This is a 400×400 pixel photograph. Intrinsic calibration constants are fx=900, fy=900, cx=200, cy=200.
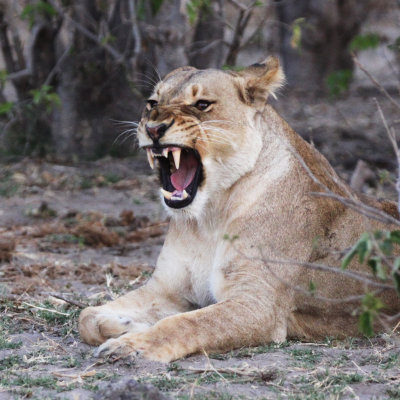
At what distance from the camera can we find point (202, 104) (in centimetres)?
410

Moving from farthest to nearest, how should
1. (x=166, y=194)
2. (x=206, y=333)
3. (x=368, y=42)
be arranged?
(x=368, y=42) < (x=166, y=194) < (x=206, y=333)

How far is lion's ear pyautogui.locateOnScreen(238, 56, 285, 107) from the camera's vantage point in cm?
420

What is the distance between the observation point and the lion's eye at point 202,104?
4094 millimetres

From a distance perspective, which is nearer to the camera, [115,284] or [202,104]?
[202,104]

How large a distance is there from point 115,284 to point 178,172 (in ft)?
4.65

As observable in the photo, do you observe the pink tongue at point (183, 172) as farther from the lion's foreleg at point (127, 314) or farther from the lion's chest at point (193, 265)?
the lion's foreleg at point (127, 314)

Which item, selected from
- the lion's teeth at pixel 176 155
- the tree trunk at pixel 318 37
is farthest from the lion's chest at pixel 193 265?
the tree trunk at pixel 318 37

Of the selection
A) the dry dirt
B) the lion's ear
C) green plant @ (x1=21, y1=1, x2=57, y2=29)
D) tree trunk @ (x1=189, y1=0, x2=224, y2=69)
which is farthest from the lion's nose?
tree trunk @ (x1=189, y1=0, x2=224, y2=69)

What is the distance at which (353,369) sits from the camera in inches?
133

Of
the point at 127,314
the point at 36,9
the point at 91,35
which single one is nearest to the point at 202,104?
the point at 127,314

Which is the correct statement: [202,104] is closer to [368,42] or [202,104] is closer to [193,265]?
[193,265]

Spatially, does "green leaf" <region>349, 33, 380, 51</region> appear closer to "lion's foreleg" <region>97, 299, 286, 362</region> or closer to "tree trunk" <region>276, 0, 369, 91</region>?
"tree trunk" <region>276, 0, 369, 91</region>

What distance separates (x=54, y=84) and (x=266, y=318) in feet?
19.3

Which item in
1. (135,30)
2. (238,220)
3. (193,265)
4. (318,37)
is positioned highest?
(135,30)
